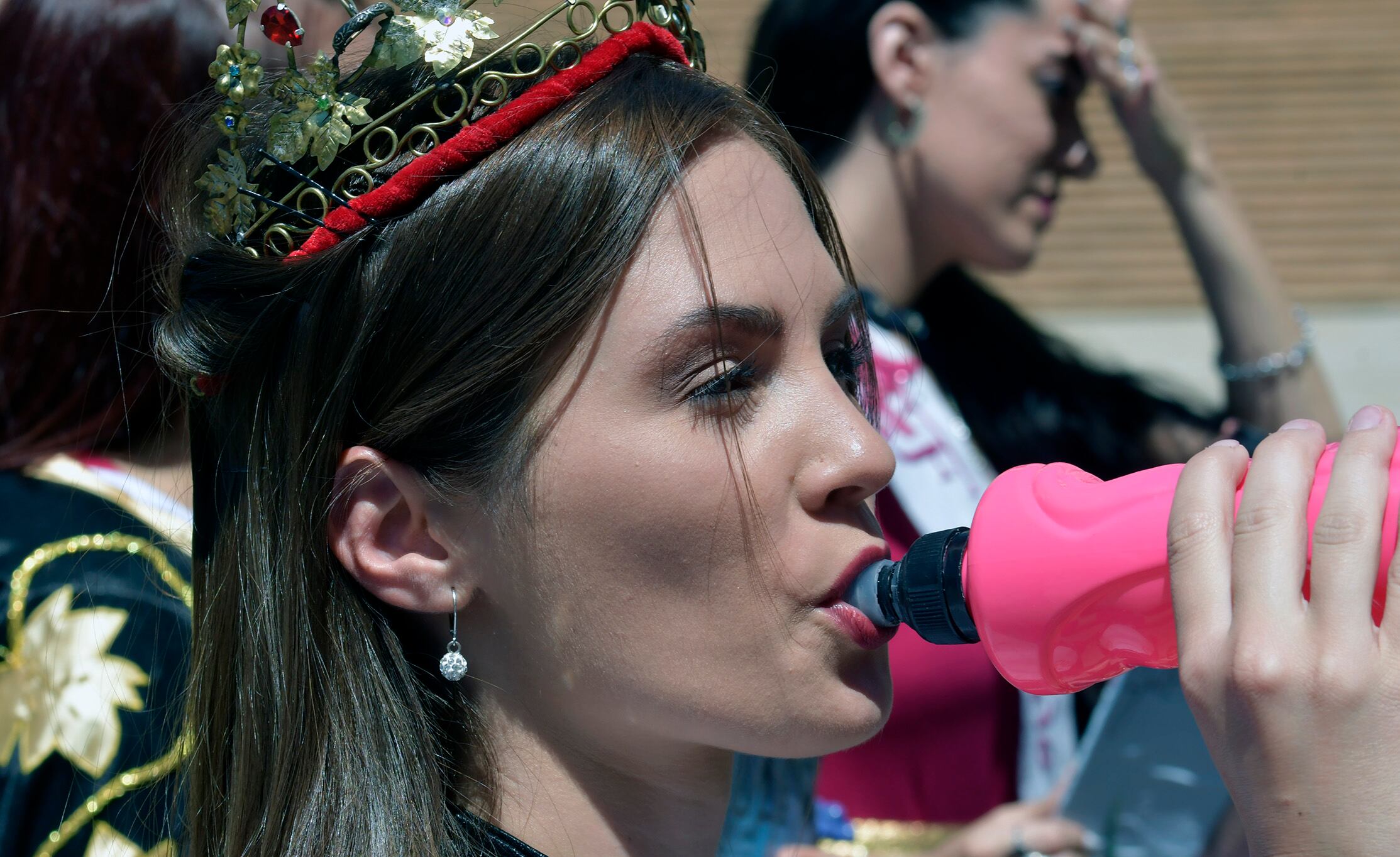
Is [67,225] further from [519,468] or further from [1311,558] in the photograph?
[1311,558]

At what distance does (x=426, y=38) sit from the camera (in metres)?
1.53

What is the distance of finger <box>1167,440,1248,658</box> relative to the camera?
1.18 m

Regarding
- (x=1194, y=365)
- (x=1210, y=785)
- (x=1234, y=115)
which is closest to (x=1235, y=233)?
(x=1210, y=785)

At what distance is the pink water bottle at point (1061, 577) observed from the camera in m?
1.25

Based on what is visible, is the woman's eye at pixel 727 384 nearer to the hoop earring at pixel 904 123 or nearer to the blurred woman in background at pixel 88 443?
the blurred woman in background at pixel 88 443

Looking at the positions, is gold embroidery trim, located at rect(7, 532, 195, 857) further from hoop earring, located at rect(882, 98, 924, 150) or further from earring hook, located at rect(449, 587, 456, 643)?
hoop earring, located at rect(882, 98, 924, 150)

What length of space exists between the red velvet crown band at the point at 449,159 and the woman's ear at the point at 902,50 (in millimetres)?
1494

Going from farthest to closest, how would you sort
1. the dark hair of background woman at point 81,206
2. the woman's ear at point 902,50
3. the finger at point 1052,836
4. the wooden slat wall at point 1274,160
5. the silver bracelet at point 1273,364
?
the wooden slat wall at point 1274,160
the silver bracelet at point 1273,364
the woman's ear at point 902,50
the finger at point 1052,836
the dark hair of background woman at point 81,206

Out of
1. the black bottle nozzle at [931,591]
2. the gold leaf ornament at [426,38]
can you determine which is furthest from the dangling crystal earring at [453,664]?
the gold leaf ornament at [426,38]

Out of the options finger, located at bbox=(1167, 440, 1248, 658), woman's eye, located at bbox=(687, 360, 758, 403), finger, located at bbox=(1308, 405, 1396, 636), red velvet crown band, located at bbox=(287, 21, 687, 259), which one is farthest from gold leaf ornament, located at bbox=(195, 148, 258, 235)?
finger, located at bbox=(1308, 405, 1396, 636)

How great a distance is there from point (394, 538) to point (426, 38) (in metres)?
0.57

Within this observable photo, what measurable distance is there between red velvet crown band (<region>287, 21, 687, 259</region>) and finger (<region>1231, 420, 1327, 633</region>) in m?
0.85

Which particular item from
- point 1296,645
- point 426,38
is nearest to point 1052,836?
point 1296,645

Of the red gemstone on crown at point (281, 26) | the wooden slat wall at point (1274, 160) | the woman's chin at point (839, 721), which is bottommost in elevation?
the wooden slat wall at point (1274, 160)
